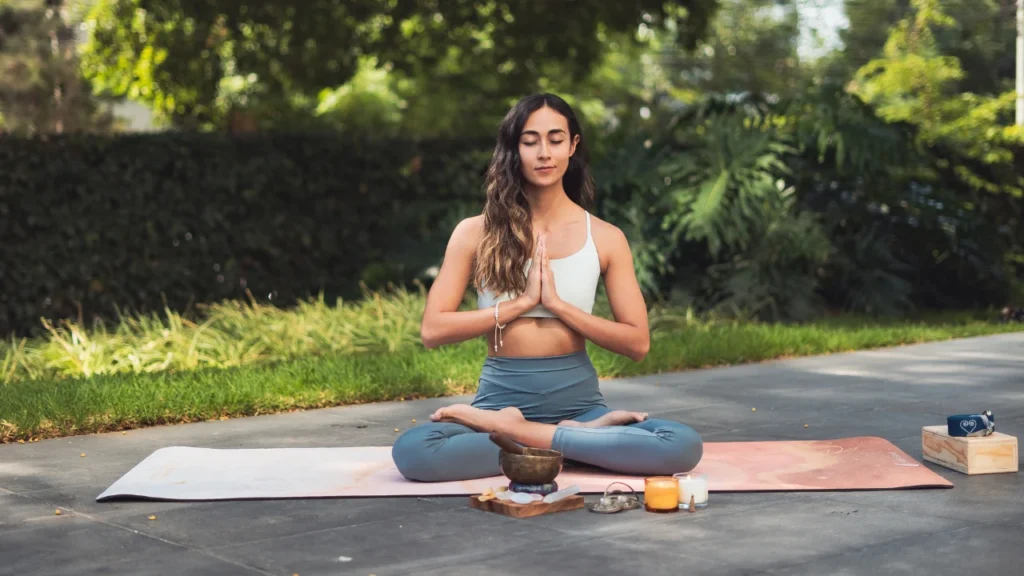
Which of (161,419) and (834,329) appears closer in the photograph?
(161,419)

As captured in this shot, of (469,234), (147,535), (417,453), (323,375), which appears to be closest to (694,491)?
(417,453)

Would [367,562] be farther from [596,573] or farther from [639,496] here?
[639,496]

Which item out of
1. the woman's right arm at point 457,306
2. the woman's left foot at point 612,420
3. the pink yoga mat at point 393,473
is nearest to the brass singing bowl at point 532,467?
the pink yoga mat at point 393,473

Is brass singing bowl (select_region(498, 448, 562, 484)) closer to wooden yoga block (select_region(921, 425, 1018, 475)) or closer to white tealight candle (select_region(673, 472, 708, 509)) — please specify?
white tealight candle (select_region(673, 472, 708, 509))

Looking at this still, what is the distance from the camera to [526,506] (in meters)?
4.82

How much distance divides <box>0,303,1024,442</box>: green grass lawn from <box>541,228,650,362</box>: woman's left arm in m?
2.82

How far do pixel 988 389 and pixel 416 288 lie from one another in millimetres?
6558

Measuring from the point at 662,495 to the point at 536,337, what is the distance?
971mm

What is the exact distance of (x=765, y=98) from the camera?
13781 millimetres

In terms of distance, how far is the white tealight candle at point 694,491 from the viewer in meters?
4.94

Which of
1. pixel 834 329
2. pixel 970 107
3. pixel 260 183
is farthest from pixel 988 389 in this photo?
pixel 970 107

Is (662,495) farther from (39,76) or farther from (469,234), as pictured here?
(39,76)

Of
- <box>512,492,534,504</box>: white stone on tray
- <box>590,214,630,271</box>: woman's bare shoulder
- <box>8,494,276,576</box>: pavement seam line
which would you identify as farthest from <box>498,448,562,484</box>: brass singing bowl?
<box>8,494,276,576</box>: pavement seam line

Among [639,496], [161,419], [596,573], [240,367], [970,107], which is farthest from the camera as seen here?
[970,107]
